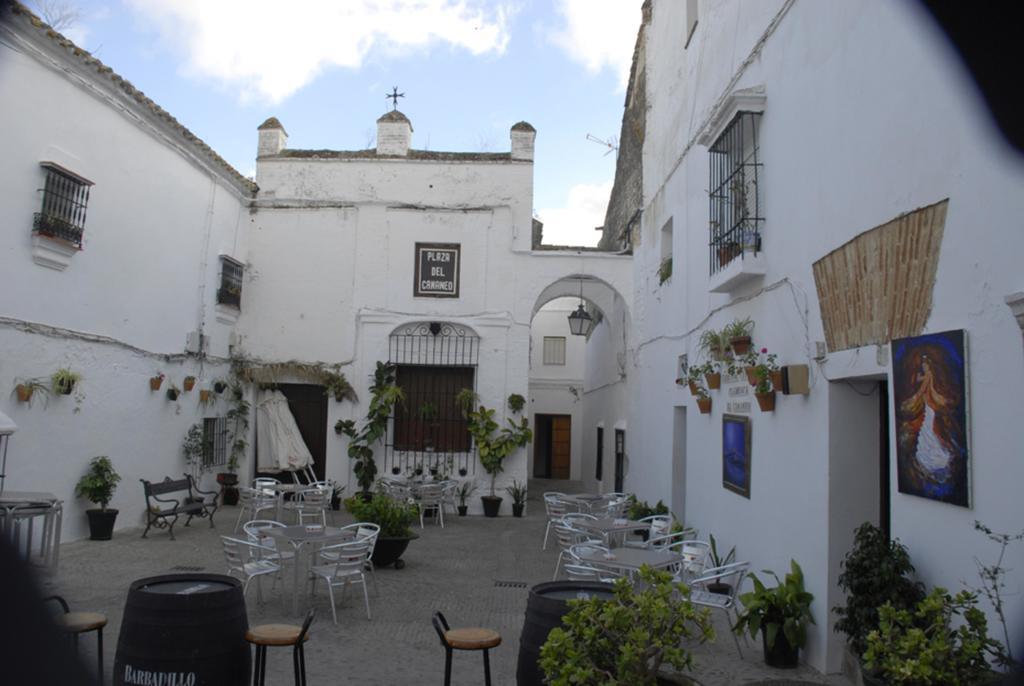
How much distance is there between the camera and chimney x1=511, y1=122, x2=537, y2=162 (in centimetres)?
1509

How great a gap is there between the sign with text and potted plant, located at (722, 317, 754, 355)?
8.07m

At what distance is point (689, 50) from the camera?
32.9ft

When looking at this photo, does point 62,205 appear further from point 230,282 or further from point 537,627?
point 537,627

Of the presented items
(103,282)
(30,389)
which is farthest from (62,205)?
(30,389)

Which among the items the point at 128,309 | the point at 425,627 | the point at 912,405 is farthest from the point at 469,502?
the point at 912,405

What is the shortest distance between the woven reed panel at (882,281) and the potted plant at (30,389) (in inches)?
331

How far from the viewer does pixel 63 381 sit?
9445mm

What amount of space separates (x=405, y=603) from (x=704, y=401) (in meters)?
3.83

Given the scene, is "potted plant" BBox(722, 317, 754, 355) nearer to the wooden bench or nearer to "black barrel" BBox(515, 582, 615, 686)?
"black barrel" BBox(515, 582, 615, 686)

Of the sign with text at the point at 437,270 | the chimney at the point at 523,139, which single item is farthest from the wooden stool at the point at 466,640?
the chimney at the point at 523,139

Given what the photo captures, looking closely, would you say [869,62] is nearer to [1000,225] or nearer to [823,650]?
[1000,225]

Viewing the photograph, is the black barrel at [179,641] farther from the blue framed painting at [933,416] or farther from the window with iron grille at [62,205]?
the window with iron grille at [62,205]

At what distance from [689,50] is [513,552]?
6987 mm

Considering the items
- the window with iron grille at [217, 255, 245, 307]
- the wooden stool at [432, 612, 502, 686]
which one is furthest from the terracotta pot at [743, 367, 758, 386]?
the window with iron grille at [217, 255, 245, 307]
